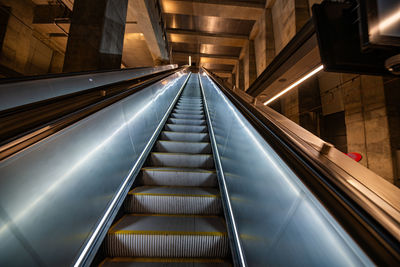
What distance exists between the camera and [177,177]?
2090 millimetres

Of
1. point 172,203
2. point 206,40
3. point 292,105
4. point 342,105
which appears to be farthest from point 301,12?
point 172,203

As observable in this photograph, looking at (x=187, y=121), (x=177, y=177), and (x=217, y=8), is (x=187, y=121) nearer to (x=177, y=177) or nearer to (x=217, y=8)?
(x=177, y=177)

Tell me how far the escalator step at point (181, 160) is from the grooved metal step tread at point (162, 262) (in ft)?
3.93

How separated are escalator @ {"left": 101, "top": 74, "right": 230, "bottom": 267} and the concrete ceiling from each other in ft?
31.1

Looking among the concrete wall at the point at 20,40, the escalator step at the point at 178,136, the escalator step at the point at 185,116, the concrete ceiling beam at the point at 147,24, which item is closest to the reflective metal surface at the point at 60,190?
the escalator step at the point at 178,136

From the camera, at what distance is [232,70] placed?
55.3ft

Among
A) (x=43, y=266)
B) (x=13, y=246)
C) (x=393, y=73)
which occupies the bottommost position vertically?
(x=43, y=266)

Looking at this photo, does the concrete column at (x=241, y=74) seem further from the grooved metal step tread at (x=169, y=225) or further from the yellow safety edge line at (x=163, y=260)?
the yellow safety edge line at (x=163, y=260)

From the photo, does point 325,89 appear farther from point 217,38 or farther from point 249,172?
point 217,38

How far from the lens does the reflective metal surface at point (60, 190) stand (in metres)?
0.72

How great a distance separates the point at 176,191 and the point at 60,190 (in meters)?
1.10

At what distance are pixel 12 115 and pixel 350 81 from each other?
21.3 feet

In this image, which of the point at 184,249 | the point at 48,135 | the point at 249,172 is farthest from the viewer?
the point at 184,249

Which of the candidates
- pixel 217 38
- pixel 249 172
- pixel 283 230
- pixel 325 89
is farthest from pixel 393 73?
pixel 217 38
